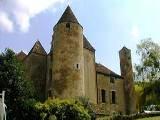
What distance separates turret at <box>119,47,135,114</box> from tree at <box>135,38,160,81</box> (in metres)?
3.51

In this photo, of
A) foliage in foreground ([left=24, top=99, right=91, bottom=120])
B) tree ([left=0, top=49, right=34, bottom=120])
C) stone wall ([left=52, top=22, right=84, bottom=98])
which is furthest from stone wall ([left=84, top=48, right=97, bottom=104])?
tree ([left=0, top=49, right=34, bottom=120])

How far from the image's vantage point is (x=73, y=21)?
44.5m

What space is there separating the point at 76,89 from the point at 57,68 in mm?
3185

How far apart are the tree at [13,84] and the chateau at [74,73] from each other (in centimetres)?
565

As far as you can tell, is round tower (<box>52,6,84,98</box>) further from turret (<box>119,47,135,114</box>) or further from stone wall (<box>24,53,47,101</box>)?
turret (<box>119,47,135,114</box>)

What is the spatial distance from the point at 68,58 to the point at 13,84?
8.74 metres

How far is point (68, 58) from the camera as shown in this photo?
42562 mm

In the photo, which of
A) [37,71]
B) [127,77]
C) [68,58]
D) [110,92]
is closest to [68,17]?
[68,58]

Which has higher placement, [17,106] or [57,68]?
[57,68]

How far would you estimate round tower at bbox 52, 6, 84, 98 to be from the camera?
136 feet

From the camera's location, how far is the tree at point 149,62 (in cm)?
5312

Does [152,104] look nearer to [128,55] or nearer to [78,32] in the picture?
[128,55]

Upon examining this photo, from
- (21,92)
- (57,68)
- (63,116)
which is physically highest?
(57,68)

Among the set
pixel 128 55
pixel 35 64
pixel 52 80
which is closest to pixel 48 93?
pixel 52 80
